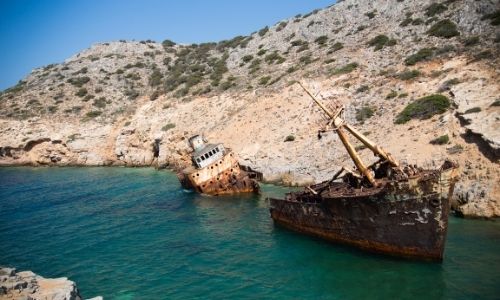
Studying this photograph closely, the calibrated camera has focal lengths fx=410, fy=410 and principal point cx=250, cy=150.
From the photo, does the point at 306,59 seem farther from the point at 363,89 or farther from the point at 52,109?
the point at 52,109

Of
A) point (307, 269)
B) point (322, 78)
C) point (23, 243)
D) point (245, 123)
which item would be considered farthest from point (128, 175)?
point (307, 269)

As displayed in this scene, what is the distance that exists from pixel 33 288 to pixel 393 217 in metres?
14.0

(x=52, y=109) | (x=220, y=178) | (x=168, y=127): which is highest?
(x=52, y=109)

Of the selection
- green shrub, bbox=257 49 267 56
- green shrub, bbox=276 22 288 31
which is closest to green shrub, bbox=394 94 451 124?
green shrub, bbox=257 49 267 56

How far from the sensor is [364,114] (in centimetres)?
3788

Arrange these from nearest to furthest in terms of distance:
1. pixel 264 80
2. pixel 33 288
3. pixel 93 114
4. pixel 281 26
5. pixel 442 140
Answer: pixel 33 288 → pixel 442 140 → pixel 264 80 → pixel 93 114 → pixel 281 26

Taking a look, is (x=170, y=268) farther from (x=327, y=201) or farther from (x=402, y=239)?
(x=402, y=239)

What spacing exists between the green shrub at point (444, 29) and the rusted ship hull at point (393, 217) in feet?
100

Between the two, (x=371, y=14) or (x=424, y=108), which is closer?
(x=424, y=108)

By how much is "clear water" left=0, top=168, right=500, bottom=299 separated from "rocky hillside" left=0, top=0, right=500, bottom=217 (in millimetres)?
5874

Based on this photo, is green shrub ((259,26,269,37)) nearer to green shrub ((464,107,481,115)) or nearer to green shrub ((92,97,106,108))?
green shrub ((92,97,106,108))

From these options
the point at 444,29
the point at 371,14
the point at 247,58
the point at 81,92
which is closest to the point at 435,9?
the point at 444,29

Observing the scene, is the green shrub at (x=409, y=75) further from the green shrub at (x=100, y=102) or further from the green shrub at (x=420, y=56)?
the green shrub at (x=100, y=102)

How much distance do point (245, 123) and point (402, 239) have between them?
98.0ft
